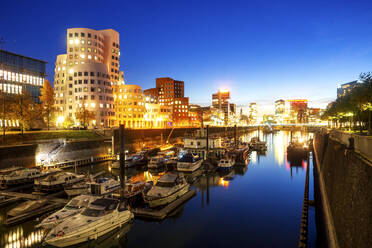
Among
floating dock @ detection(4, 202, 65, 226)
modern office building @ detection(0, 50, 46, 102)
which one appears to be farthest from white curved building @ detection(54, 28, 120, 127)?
floating dock @ detection(4, 202, 65, 226)

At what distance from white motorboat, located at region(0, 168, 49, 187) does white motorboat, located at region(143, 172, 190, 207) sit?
21.7 metres

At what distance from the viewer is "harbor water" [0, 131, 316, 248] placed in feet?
67.8

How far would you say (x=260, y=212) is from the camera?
27953mm

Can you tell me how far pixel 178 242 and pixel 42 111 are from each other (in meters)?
62.8

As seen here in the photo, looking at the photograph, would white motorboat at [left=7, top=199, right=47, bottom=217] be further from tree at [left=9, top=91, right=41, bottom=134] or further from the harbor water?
tree at [left=9, top=91, right=41, bottom=134]

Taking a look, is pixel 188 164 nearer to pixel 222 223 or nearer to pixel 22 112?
pixel 222 223

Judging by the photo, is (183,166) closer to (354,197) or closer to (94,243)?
(94,243)

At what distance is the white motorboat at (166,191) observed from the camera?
26.3 m

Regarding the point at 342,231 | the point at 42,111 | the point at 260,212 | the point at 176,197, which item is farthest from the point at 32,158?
the point at 342,231

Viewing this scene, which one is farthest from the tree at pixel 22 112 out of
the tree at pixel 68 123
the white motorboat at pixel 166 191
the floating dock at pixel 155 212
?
the floating dock at pixel 155 212

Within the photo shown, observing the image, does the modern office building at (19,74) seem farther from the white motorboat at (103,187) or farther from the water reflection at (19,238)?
the water reflection at (19,238)

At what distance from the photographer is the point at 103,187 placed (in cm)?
2903

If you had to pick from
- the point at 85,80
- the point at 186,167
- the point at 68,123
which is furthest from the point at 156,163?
the point at 85,80

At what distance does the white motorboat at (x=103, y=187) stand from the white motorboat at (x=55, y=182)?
5.39 m
